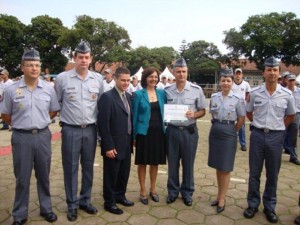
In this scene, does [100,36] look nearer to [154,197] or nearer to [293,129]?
[293,129]

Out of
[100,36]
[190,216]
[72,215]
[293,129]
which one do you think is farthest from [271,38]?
[72,215]

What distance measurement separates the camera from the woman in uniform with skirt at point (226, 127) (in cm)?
382

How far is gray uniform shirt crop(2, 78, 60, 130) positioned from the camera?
131 inches

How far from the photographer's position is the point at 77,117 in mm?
3576

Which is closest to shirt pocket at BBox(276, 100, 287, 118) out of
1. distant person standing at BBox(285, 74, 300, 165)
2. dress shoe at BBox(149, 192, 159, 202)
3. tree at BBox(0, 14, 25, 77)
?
dress shoe at BBox(149, 192, 159, 202)

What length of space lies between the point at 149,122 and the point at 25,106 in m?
1.54

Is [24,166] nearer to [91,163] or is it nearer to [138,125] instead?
[91,163]

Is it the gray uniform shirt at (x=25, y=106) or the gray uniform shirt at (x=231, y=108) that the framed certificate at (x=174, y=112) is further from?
the gray uniform shirt at (x=25, y=106)

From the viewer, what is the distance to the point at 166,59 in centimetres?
4031

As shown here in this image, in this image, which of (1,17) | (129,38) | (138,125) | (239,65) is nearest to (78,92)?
(138,125)

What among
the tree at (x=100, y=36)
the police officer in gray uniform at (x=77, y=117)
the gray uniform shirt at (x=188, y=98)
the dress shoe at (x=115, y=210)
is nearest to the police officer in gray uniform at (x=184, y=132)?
the gray uniform shirt at (x=188, y=98)

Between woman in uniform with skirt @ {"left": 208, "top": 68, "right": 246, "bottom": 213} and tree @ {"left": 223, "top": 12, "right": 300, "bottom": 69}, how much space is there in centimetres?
2861

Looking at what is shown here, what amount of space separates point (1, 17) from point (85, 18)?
14.4 meters

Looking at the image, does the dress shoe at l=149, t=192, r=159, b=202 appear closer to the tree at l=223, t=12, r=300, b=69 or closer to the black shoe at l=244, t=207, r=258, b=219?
the black shoe at l=244, t=207, r=258, b=219
